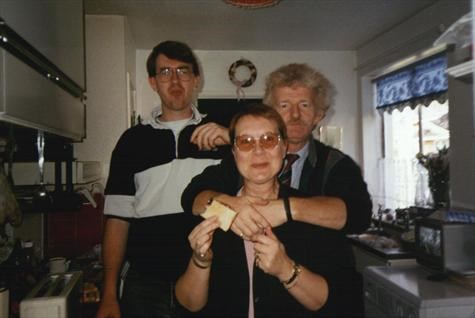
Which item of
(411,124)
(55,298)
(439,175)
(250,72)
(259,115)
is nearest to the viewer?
(259,115)

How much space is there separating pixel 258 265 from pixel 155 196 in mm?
589

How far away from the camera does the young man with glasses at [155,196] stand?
4.52ft

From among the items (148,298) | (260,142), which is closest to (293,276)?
(260,142)

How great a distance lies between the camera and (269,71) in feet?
14.9

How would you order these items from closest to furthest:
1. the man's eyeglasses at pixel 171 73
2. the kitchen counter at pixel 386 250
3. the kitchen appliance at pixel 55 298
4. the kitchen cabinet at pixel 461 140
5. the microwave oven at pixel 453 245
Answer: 1. the kitchen appliance at pixel 55 298
2. the man's eyeglasses at pixel 171 73
3. the microwave oven at pixel 453 245
4. the kitchen cabinet at pixel 461 140
5. the kitchen counter at pixel 386 250

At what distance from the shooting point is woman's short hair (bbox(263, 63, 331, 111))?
3.82 feet

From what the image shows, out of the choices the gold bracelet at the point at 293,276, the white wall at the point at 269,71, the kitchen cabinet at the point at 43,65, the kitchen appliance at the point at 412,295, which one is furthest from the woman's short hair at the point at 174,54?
the white wall at the point at 269,71

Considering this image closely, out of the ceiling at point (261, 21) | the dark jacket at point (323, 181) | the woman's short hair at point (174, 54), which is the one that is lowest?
the dark jacket at point (323, 181)

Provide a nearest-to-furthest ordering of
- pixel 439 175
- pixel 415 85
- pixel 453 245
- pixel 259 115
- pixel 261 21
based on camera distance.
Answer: pixel 259 115 → pixel 453 245 → pixel 439 175 → pixel 261 21 → pixel 415 85

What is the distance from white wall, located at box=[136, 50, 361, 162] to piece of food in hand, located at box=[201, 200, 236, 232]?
358 cm

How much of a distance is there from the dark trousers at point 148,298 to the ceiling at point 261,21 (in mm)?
2275

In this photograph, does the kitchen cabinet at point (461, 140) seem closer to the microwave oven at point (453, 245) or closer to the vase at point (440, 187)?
the vase at point (440, 187)

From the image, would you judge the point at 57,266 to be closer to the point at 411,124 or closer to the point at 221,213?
the point at 221,213

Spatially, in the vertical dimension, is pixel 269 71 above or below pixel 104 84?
above
